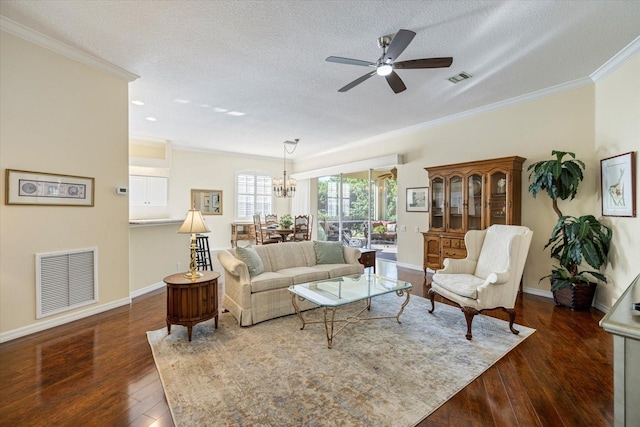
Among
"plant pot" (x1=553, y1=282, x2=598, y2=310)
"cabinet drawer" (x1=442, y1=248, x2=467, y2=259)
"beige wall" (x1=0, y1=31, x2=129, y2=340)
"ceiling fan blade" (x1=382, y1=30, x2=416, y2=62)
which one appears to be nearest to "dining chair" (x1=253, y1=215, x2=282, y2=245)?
"beige wall" (x1=0, y1=31, x2=129, y2=340)

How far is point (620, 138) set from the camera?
3.42m

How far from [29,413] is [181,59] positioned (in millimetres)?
3460

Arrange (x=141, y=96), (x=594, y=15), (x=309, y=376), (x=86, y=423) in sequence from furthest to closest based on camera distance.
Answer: (x=141, y=96)
(x=594, y=15)
(x=309, y=376)
(x=86, y=423)

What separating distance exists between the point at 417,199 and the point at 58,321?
590 centimetres

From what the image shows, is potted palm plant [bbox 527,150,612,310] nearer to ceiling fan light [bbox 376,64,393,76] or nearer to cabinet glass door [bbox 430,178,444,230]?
cabinet glass door [bbox 430,178,444,230]

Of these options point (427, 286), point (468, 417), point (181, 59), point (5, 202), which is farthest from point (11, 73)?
point (427, 286)

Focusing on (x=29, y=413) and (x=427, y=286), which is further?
(x=427, y=286)

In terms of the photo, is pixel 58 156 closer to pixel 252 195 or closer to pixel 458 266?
pixel 458 266

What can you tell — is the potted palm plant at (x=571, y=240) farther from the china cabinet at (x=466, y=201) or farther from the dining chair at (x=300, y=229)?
the dining chair at (x=300, y=229)

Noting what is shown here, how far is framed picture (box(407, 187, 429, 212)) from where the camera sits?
19.5 ft

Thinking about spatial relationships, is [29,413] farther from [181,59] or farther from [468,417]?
[181,59]

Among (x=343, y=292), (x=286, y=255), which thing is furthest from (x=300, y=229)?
(x=343, y=292)

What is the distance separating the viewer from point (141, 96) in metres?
4.55

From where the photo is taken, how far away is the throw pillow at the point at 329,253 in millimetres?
4352
